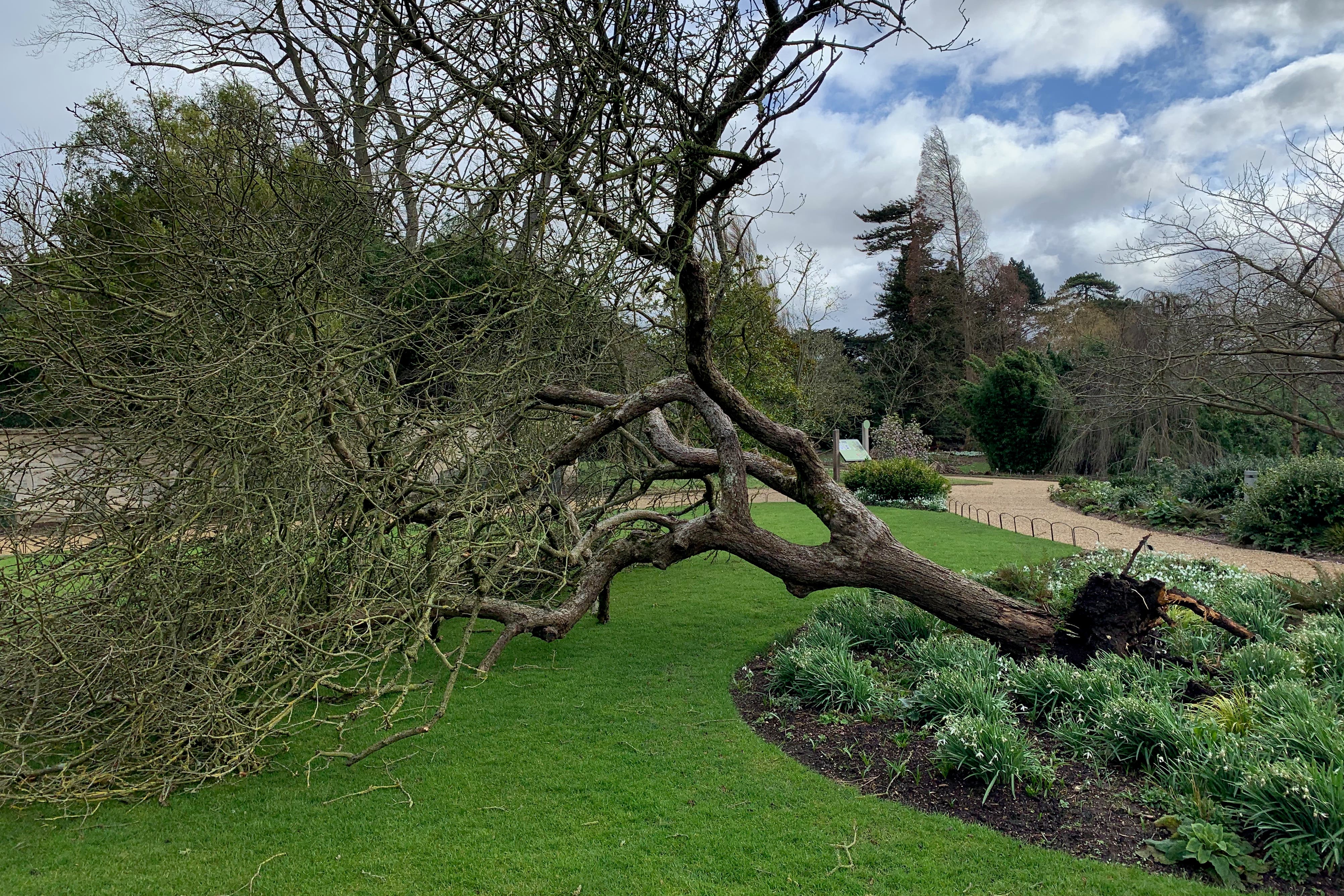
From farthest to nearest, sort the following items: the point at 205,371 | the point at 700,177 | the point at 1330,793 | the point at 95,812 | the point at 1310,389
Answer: the point at 1310,389, the point at 700,177, the point at 95,812, the point at 205,371, the point at 1330,793

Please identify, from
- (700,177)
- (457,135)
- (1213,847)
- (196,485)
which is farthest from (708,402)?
(1213,847)

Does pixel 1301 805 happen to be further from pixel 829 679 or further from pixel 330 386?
pixel 330 386

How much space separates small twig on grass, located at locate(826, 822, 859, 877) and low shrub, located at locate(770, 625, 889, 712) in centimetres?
132

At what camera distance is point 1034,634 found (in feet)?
16.6

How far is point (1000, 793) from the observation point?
3508 mm

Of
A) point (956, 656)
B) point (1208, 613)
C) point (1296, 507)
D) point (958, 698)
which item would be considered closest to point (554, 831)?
point (958, 698)

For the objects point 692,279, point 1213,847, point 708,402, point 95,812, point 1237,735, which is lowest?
point 95,812

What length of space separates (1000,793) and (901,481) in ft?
42.5

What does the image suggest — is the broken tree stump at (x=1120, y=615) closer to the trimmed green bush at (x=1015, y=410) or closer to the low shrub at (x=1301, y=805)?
the low shrub at (x=1301, y=805)

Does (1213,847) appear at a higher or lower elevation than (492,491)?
lower

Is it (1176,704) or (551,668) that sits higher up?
(1176,704)

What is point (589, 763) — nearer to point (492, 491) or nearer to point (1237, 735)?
point (492, 491)

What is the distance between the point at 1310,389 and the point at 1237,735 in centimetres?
1176

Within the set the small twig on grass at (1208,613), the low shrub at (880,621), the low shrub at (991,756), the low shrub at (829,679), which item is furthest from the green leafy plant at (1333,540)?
the low shrub at (991,756)
